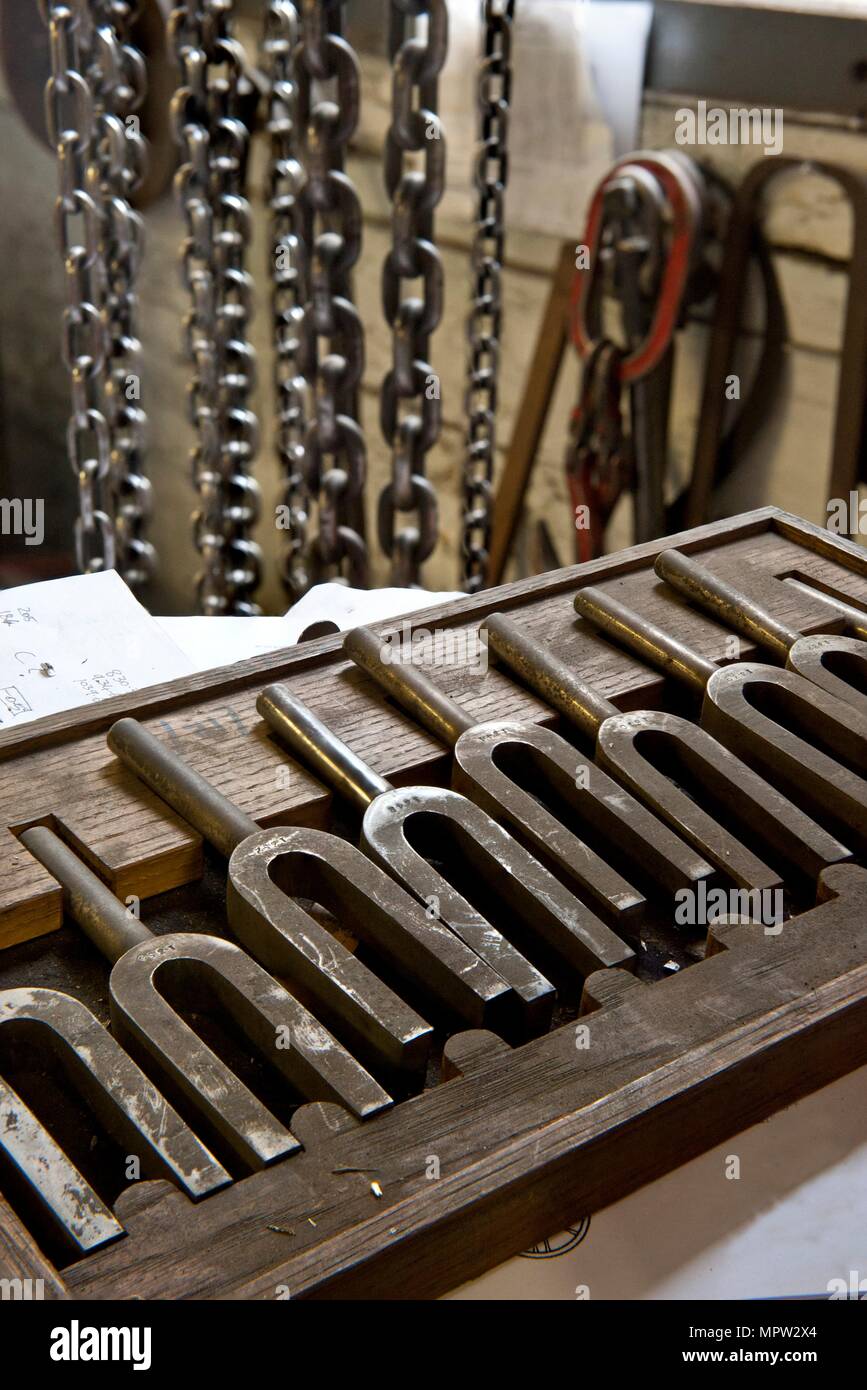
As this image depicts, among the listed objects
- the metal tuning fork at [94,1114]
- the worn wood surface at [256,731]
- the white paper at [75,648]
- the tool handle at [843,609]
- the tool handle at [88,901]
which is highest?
the tool handle at [843,609]

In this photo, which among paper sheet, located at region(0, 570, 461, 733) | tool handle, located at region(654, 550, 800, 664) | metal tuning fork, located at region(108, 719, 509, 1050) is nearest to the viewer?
metal tuning fork, located at region(108, 719, 509, 1050)

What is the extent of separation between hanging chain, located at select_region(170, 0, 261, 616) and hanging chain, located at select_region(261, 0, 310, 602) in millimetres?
44

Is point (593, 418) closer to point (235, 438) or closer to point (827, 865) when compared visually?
point (235, 438)

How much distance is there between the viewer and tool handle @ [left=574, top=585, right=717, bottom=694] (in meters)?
1.16

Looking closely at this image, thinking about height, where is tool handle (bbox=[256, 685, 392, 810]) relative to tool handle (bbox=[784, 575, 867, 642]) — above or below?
below

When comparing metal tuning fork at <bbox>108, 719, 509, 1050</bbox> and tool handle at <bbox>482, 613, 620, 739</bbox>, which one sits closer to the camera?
metal tuning fork at <bbox>108, 719, 509, 1050</bbox>

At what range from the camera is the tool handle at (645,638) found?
1164 millimetres

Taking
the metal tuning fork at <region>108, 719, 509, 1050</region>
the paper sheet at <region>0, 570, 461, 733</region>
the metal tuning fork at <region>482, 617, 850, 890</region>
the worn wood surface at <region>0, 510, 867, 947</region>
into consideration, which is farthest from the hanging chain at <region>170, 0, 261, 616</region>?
the metal tuning fork at <region>108, 719, 509, 1050</region>

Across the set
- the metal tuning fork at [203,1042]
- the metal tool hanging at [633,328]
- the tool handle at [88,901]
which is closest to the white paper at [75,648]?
Answer: the tool handle at [88,901]

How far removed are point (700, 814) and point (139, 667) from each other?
0.58 metres

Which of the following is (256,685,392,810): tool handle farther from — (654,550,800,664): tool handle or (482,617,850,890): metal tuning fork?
(654,550,800,664): tool handle

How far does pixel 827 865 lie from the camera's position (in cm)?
99

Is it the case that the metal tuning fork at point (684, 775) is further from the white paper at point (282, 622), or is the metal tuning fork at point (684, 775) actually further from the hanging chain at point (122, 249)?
the hanging chain at point (122, 249)

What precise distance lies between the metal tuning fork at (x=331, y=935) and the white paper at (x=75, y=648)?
32cm
